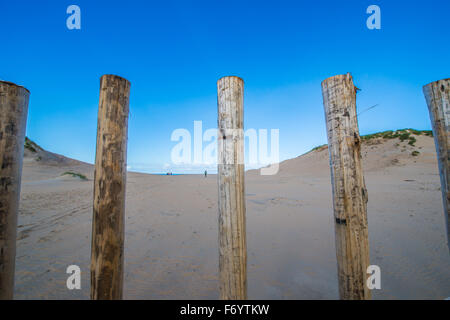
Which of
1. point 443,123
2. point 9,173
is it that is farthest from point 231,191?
point 443,123

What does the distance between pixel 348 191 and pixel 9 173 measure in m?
4.11

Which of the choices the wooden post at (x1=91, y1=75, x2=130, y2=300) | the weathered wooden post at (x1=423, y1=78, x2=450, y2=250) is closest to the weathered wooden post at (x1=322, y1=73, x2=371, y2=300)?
the weathered wooden post at (x1=423, y1=78, x2=450, y2=250)

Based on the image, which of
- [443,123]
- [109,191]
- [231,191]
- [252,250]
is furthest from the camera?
[252,250]

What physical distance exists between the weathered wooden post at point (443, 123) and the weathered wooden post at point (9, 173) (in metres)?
5.51

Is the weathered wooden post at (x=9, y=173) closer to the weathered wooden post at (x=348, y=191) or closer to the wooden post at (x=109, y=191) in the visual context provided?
the wooden post at (x=109, y=191)

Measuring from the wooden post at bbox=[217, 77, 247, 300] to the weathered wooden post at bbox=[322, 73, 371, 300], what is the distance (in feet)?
3.90

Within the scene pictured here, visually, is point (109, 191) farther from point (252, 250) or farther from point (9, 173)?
point (252, 250)

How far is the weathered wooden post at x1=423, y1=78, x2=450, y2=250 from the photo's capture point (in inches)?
110

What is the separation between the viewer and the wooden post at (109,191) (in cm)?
237

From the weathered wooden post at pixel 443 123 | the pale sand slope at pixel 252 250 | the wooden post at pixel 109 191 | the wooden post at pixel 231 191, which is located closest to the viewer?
the wooden post at pixel 109 191

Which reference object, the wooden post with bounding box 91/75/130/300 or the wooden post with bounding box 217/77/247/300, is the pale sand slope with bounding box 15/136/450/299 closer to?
the wooden post with bounding box 217/77/247/300

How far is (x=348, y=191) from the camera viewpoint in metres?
2.53

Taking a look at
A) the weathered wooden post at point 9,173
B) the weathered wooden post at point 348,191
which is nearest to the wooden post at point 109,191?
the weathered wooden post at point 9,173
